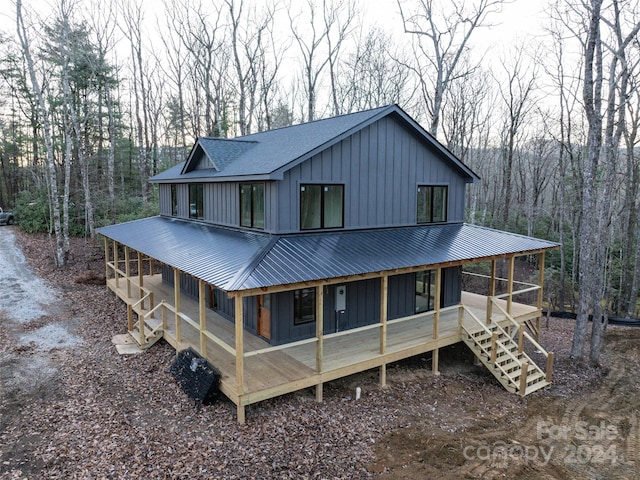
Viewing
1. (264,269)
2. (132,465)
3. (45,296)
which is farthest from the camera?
(45,296)

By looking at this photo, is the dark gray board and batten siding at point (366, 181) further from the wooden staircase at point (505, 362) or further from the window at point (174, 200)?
the wooden staircase at point (505, 362)

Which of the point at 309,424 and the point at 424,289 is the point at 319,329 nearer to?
the point at 309,424

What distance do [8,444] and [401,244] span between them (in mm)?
9619

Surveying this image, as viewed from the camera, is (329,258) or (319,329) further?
(329,258)

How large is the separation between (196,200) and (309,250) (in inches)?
267

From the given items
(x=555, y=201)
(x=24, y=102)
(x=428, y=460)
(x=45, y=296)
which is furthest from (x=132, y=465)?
(x=24, y=102)

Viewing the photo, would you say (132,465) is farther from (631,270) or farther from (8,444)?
(631,270)

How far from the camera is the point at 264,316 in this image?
11.0 meters

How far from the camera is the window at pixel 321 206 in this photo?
37.0 feet

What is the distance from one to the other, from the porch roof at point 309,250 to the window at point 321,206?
0.32 meters

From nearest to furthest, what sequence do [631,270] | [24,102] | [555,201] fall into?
[631,270], [555,201], [24,102]

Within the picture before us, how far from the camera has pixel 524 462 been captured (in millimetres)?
7773

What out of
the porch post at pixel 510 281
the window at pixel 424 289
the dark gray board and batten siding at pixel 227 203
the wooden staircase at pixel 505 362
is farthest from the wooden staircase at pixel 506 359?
the dark gray board and batten siding at pixel 227 203

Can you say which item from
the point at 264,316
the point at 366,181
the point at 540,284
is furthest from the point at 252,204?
the point at 540,284
